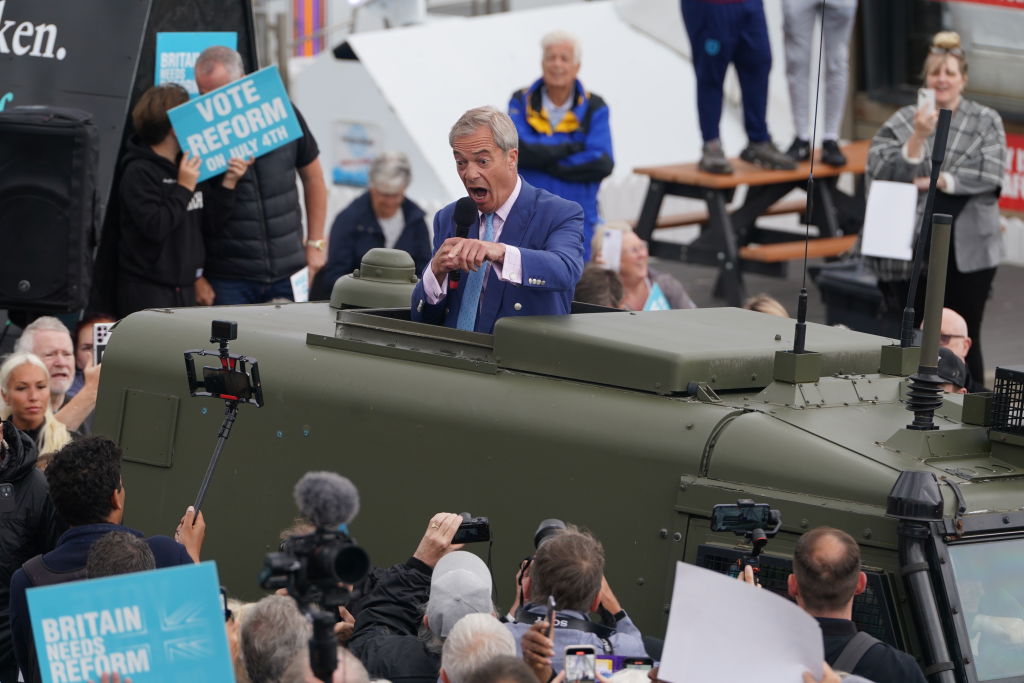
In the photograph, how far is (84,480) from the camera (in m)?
5.75

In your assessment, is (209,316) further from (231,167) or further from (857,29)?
(857,29)

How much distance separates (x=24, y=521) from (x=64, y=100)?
4.43m

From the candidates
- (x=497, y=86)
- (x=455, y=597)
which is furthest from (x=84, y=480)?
(x=497, y=86)

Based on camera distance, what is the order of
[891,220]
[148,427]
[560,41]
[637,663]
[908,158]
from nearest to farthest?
[637,663] < [148,427] < [891,220] < [908,158] < [560,41]

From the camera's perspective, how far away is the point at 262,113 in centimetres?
958

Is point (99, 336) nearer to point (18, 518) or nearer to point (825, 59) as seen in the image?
point (18, 518)

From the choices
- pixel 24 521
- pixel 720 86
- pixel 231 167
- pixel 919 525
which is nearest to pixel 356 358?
pixel 24 521

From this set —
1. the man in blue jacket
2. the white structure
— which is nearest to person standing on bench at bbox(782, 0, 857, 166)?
the white structure

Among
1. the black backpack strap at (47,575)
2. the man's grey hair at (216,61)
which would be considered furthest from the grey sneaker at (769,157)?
the black backpack strap at (47,575)

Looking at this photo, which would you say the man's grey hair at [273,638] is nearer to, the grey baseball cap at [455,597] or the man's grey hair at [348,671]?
the man's grey hair at [348,671]

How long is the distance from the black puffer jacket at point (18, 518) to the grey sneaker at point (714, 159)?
816 cm

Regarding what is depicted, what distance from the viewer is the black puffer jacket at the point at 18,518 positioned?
6.18 m

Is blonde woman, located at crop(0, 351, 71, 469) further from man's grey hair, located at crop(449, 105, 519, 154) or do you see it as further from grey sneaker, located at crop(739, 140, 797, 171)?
grey sneaker, located at crop(739, 140, 797, 171)

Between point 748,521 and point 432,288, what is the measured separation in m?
1.76
